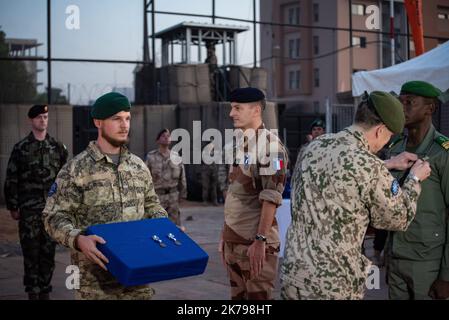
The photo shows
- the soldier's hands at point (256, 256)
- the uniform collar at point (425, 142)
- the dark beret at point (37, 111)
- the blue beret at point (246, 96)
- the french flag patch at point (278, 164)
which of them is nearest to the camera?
the uniform collar at point (425, 142)

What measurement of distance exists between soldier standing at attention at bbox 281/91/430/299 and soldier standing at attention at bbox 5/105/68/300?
12.9ft

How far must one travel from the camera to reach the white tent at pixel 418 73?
764cm

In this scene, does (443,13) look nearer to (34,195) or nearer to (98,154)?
(34,195)

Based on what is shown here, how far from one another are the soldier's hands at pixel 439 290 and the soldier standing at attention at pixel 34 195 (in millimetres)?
3994

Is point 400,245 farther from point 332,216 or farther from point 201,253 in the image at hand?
point 201,253

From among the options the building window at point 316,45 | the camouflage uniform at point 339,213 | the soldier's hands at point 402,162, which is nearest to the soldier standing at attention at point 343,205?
the camouflage uniform at point 339,213

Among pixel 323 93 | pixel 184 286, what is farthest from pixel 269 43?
pixel 184 286

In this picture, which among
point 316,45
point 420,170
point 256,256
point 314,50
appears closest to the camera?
point 420,170

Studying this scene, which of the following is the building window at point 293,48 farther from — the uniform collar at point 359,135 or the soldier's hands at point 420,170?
the uniform collar at point 359,135

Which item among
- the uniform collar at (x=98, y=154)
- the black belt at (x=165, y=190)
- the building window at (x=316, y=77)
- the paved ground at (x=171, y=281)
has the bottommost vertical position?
the paved ground at (x=171, y=281)

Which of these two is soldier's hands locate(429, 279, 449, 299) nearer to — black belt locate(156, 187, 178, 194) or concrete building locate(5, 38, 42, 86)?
black belt locate(156, 187, 178, 194)

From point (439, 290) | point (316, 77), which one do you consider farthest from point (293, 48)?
point (439, 290)

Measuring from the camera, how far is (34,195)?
21.6 feet

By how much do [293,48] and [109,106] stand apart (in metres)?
49.9
